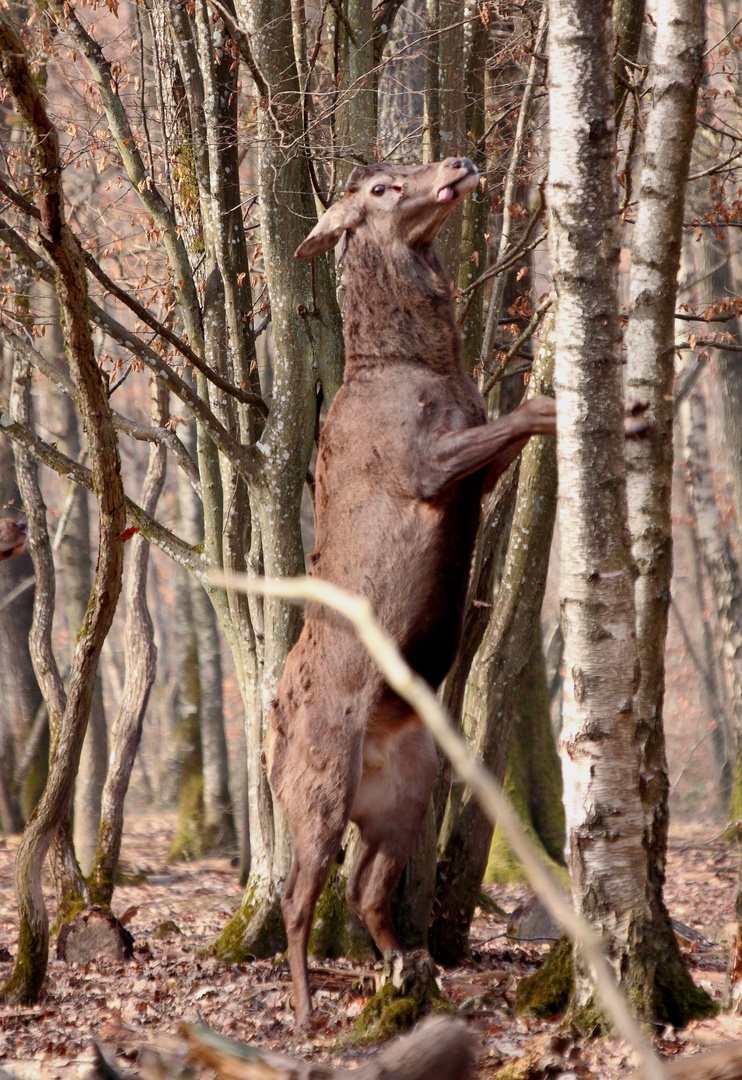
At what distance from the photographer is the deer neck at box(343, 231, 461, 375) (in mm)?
4750

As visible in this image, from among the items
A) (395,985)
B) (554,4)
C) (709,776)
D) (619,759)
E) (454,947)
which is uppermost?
(554,4)

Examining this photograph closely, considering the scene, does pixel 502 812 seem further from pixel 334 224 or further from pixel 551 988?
pixel 334 224

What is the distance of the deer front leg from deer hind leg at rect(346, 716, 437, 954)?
1232 millimetres

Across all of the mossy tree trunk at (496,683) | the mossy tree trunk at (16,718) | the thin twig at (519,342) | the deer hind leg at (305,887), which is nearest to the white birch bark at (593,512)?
the deer hind leg at (305,887)

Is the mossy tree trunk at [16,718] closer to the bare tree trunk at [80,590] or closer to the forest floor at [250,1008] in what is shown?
the bare tree trunk at [80,590]

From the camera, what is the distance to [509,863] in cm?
1023

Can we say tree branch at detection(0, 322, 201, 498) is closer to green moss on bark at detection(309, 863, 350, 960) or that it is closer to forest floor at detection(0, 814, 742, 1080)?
green moss on bark at detection(309, 863, 350, 960)

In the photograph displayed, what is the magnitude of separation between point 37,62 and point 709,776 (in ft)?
75.1

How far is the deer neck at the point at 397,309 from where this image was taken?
187 inches

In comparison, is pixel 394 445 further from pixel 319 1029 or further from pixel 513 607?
pixel 319 1029

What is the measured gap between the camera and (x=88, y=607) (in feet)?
15.4

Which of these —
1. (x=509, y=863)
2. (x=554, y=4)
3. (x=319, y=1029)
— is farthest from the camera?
(x=509, y=863)

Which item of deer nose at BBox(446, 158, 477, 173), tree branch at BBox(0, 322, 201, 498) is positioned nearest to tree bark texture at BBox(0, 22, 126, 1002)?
deer nose at BBox(446, 158, 477, 173)

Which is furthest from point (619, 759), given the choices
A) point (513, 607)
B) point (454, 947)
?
point (454, 947)
